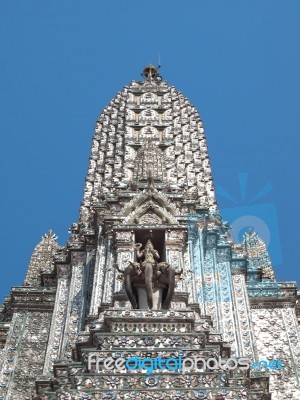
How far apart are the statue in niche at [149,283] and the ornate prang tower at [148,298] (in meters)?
0.02

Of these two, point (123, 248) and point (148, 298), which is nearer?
point (148, 298)

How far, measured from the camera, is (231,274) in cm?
1952

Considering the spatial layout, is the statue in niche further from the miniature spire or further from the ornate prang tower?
the miniature spire

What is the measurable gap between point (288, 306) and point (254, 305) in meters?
0.76

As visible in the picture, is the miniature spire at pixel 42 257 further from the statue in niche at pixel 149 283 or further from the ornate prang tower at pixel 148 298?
the statue in niche at pixel 149 283

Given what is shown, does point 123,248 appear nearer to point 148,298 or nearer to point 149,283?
point 149,283

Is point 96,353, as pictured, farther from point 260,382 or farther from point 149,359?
point 260,382

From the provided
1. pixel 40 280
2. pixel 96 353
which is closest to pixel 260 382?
pixel 96 353

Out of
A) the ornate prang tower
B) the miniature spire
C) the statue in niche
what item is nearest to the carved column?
the ornate prang tower

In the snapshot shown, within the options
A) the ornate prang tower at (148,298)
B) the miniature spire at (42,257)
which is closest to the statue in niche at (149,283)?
the ornate prang tower at (148,298)

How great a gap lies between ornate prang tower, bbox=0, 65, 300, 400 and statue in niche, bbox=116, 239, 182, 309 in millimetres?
23

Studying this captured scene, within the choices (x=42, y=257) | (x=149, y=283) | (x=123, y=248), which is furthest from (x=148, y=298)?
(x=42, y=257)

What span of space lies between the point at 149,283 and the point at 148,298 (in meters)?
0.27

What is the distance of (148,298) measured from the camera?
15539mm
